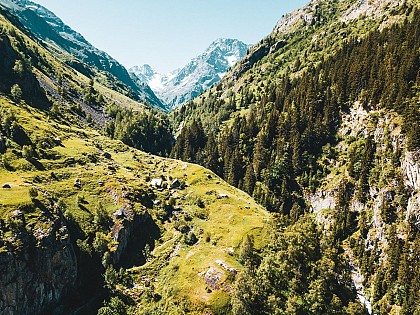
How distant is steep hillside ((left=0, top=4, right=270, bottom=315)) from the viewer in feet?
266

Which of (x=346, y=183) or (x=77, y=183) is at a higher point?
(x=346, y=183)

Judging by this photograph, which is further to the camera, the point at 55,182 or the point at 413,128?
the point at 413,128

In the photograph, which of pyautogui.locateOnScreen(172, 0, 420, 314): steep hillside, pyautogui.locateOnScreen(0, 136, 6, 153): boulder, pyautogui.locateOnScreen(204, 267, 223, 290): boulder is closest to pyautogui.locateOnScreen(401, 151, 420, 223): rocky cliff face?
pyautogui.locateOnScreen(172, 0, 420, 314): steep hillside

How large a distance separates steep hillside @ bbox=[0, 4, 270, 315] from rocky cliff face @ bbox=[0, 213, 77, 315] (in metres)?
0.25

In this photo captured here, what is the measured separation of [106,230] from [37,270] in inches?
1012

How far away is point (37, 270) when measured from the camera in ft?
266

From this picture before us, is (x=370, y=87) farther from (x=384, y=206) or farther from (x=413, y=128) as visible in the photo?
(x=384, y=206)

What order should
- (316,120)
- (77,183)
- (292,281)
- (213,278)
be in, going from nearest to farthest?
(292,281) < (213,278) < (77,183) < (316,120)

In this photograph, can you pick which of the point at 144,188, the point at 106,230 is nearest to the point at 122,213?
the point at 106,230

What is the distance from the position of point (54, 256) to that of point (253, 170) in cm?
11932

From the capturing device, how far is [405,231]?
123250mm

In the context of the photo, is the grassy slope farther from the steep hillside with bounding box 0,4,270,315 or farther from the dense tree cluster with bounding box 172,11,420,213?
the dense tree cluster with bounding box 172,11,420,213

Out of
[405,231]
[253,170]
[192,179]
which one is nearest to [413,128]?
[405,231]

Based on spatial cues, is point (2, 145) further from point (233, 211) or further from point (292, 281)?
point (292, 281)
